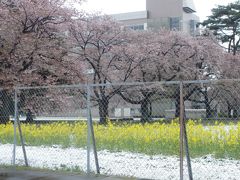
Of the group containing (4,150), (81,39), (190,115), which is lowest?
(4,150)

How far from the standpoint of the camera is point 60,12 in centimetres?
1814

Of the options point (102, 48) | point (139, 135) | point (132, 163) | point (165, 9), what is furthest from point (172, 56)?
point (165, 9)

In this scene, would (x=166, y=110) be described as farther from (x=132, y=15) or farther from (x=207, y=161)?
(x=132, y=15)

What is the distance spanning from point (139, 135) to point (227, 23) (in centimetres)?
3793

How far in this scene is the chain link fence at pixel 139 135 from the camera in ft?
27.6

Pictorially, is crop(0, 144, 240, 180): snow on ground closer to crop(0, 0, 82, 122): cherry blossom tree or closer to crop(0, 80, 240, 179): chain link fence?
crop(0, 80, 240, 179): chain link fence

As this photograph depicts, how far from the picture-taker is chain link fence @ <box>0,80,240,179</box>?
841 centimetres

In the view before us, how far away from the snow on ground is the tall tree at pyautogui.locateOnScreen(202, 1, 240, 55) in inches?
1443

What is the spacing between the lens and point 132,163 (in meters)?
9.79

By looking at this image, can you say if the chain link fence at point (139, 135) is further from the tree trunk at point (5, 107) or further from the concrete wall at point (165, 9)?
the concrete wall at point (165, 9)

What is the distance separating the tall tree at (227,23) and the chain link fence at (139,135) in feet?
118

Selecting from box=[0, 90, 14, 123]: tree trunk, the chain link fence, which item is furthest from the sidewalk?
box=[0, 90, 14, 123]: tree trunk

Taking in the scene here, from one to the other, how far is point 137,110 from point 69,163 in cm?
204

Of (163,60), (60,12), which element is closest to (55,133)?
(60,12)
